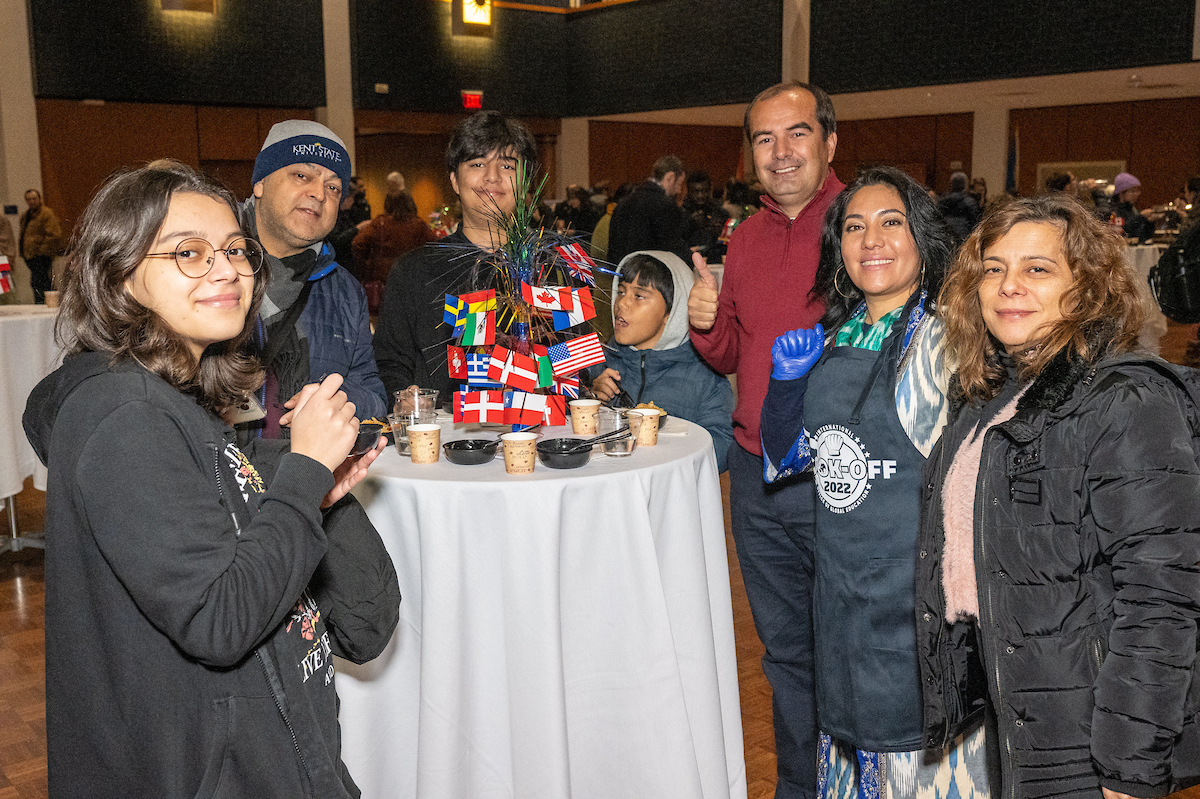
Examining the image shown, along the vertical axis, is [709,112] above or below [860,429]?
above

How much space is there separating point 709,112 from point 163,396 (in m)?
15.8

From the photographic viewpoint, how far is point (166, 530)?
1.17 metres

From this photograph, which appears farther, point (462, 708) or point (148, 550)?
point (462, 708)

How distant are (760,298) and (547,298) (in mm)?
737

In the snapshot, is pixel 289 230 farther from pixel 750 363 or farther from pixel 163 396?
pixel 163 396

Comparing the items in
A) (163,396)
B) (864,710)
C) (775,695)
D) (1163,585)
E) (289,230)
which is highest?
(289,230)

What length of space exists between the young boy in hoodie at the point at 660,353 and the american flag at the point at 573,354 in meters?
0.56

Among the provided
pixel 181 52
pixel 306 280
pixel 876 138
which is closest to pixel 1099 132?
pixel 876 138

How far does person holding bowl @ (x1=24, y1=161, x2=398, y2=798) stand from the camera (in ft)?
3.89

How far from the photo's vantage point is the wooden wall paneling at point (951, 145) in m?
16.3

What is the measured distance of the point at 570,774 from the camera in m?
2.08

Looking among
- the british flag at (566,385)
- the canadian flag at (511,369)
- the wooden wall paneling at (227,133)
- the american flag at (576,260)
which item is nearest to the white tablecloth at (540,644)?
the canadian flag at (511,369)

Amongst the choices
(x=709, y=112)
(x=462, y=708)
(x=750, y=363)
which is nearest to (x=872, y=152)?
(x=709, y=112)

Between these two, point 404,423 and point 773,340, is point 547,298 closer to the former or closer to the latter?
point 404,423
